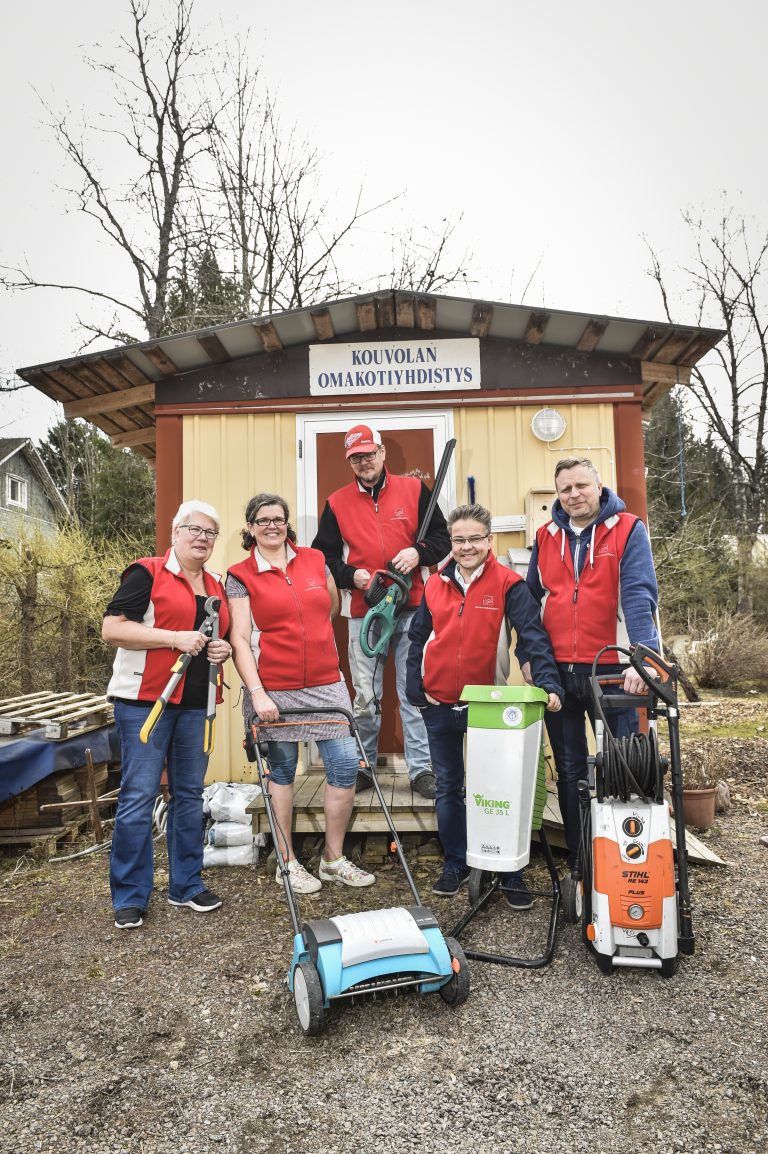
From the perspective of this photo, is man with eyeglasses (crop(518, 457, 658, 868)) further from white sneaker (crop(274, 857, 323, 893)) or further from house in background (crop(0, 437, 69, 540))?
house in background (crop(0, 437, 69, 540))

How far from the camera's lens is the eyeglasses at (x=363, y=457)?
441 centimetres

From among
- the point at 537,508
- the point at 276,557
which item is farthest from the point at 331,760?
the point at 537,508

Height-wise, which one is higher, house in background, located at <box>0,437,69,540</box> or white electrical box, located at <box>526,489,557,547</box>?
house in background, located at <box>0,437,69,540</box>

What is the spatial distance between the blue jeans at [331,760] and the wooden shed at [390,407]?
4.94 ft

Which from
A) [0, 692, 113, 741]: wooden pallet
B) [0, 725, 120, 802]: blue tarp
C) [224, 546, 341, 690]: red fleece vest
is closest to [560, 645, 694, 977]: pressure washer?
[224, 546, 341, 690]: red fleece vest

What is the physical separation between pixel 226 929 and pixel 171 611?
4.81ft

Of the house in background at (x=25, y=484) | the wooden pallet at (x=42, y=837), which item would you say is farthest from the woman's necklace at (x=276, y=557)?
the house in background at (x=25, y=484)

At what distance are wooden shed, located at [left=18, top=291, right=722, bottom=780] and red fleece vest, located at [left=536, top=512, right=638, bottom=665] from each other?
1716mm

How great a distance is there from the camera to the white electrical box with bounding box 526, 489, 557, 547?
200 inches

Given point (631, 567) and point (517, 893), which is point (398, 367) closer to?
point (631, 567)

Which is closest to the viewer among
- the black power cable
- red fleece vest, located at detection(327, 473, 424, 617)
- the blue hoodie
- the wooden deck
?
the black power cable

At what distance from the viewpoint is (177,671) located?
11.1 feet

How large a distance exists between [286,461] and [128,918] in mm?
3045

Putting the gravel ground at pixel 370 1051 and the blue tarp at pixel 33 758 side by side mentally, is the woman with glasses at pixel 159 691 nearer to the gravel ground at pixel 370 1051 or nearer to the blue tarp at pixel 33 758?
the gravel ground at pixel 370 1051
